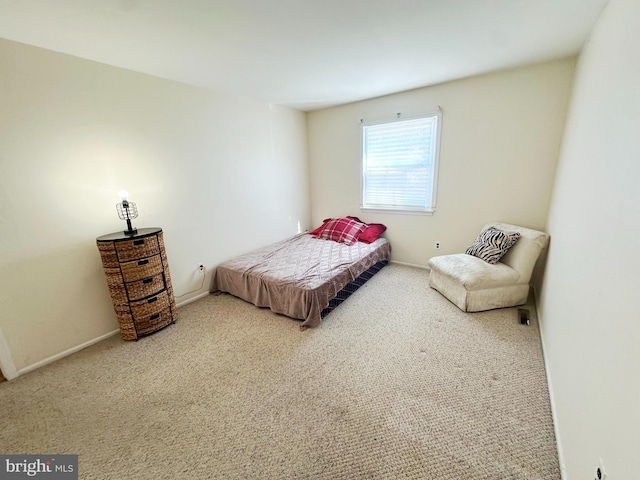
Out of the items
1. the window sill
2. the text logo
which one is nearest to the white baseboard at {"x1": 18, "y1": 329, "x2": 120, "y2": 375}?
the text logo

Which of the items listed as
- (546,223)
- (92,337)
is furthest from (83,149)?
(546,223)

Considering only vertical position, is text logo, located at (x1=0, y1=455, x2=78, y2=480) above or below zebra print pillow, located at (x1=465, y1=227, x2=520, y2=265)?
below

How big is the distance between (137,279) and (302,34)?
7.80ft

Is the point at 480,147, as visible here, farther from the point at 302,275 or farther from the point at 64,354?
the point at 64,354

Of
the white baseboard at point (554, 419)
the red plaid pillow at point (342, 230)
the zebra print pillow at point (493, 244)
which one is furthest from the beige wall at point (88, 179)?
the white baseboard at point (554, 419)

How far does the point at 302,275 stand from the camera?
263cm

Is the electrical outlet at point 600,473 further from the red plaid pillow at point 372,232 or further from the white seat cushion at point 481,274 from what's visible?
the red plaid pillow at point 372,232

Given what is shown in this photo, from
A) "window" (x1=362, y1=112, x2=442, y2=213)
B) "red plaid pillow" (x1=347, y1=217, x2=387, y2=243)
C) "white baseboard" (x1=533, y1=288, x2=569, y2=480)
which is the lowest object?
"white baseboard" (x1=533, y1=288, x2=569, y2=480)

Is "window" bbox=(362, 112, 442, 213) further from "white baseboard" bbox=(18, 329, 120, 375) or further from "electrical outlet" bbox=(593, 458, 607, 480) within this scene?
"white baseboard" bbox=(18, 329, 120, 375)

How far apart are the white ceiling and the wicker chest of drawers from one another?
1450mm

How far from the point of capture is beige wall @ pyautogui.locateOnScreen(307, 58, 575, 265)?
260 cm

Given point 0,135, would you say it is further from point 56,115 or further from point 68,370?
point 68,370

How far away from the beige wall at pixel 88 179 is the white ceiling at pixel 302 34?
0.23 m

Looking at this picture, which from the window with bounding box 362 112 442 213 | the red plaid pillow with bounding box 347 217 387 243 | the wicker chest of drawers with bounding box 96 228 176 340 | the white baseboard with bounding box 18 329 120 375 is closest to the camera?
the white baseboard with bounding box 18 329 120 375
